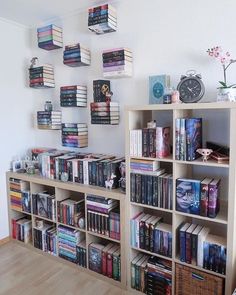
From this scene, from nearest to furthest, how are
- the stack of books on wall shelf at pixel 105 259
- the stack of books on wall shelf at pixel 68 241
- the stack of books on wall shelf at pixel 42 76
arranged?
the stack of books on wall shelf at pixel 105 259 < the stack of books on wall shelf at pixel 68 241 < the stack of books on wall shelf at pixel 42 76

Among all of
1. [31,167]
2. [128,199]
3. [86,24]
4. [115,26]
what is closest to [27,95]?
[31,167]

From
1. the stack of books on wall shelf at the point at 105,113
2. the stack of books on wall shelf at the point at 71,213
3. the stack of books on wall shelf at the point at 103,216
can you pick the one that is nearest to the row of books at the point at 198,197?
the stack of books on wall shelf at the point at 103,216

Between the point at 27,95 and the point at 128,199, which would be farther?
the point at 27,95

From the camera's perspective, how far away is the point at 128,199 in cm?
202

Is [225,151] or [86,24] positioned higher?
[86,24]

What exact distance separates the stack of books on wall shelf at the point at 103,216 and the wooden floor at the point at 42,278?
423 millimetres

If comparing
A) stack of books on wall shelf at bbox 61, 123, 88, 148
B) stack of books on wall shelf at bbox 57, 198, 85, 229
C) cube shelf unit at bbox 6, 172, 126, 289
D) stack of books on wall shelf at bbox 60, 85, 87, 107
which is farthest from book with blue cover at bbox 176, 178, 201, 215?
stack of books on wall shelf at bbox 60, 85, 87, 107

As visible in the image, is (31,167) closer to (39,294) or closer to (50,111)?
(50,111)

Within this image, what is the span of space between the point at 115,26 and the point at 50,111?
1043 millimetres

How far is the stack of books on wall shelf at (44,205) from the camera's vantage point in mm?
2521

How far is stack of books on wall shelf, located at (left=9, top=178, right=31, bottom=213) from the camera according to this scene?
8.94 ft

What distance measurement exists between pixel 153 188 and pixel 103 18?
144 centimetres

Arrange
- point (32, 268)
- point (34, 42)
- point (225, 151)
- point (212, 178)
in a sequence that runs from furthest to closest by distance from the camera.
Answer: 1. point (34, 42)
2. point (32, 268)
3. point (212, 178)
4. point (225, 151)

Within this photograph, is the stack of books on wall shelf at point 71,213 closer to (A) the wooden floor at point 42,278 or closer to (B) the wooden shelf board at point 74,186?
(B) the wooden shelf board at point 74,186
